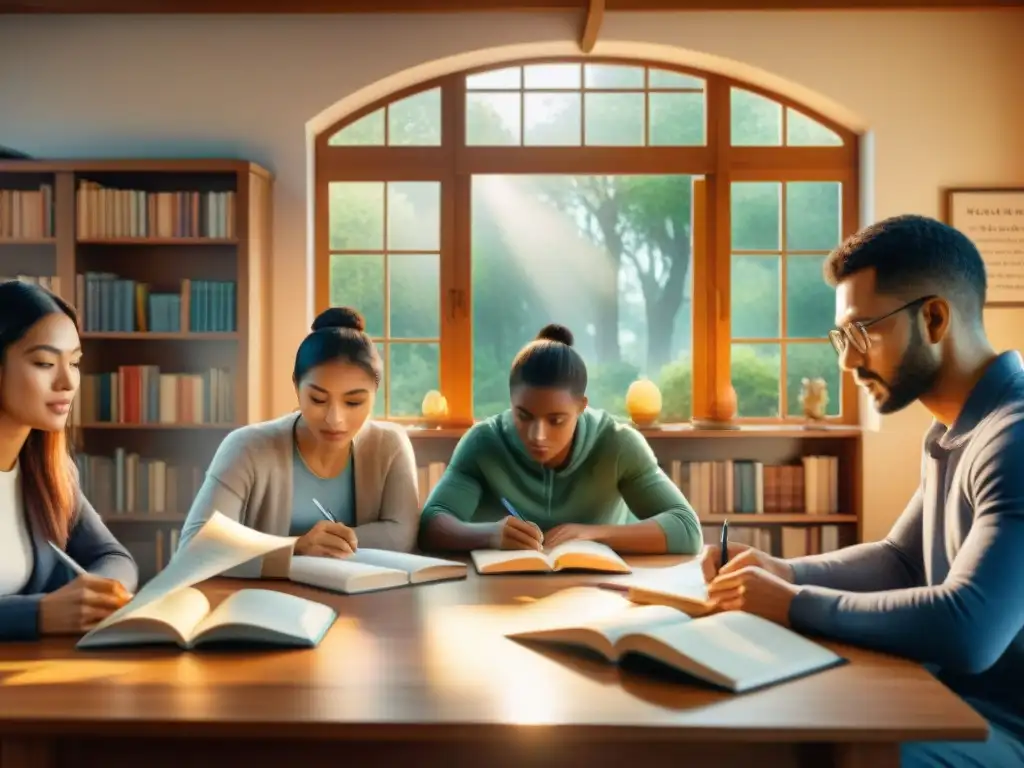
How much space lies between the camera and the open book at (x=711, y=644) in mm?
1384

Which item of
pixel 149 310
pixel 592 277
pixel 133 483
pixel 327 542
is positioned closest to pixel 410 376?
pixel 592 277

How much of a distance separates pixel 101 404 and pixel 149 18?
1.96 metres

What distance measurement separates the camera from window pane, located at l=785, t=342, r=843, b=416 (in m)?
5.45

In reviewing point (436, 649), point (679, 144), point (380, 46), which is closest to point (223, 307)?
point (380, 46)

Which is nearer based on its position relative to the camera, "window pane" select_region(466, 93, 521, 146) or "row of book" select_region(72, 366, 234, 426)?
"row of book" select_region(72, 366, 234, 426)

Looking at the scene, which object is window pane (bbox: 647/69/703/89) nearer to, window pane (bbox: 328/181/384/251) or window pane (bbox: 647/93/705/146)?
window pane (bbox: 647/93/705/146)

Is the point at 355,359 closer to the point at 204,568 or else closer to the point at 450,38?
the point at 204,568

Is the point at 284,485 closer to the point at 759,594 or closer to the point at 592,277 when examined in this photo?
the point at 759,594

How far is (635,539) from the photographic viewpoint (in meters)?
2.54

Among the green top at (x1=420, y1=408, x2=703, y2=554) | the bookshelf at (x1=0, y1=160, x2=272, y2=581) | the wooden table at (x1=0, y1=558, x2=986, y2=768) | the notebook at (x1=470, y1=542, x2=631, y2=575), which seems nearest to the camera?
the wooden table at (x1=0, y1=558, x2=986, y2=768)

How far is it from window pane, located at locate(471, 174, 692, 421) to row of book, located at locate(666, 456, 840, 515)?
0.44 meters

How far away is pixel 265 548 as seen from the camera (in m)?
1.89

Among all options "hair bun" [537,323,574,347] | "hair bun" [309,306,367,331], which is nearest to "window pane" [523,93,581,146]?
"hair bun" [537,323,574,347]

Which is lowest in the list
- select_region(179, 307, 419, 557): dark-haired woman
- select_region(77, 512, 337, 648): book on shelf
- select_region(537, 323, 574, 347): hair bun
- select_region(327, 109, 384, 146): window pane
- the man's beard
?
select_region(77, 512, 337, 648): book on shelf
